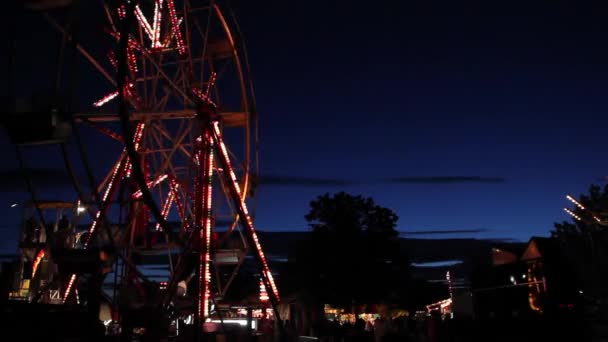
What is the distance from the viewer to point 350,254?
47.0m

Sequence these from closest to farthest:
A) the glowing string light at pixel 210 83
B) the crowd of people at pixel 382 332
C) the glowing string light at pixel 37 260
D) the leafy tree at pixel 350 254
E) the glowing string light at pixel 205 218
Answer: the crowd of people at pixel 382 332, the glowing string light at pixel 205 218, the glowing string light at pixel 210 83, the glowing string light at pixel 37 260, the leafy tree at pixel 350 254

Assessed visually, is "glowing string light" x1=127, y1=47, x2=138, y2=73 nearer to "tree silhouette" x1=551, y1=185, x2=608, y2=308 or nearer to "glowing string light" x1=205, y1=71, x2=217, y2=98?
"glowing string light" x1=205, y1=71, x2=217, y2=98

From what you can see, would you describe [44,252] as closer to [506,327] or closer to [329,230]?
[506,327]

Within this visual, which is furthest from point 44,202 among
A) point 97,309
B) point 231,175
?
point 97,309

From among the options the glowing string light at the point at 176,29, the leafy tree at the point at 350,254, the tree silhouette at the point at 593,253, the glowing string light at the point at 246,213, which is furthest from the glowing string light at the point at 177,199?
the leafy tree at the point at 350,254

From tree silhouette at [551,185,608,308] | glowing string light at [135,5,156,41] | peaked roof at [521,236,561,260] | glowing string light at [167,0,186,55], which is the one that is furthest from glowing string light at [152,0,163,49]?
peaked roof at [521,236,561,260]

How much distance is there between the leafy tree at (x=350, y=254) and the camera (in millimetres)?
46438

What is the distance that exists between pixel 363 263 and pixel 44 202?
1103 inches

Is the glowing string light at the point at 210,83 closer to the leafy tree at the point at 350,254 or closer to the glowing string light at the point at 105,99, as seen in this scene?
the glowing string light at the point at 105,99

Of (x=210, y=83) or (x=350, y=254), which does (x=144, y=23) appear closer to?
(x=210, y=83)

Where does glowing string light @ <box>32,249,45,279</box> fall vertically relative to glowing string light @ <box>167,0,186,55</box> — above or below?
below

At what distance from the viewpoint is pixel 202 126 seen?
60.5ft

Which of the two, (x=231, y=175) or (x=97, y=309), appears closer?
(x=97, y=309)

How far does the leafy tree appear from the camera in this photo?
4644 centimetres
